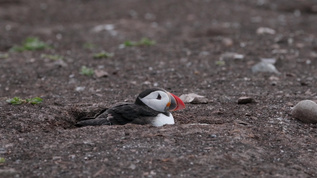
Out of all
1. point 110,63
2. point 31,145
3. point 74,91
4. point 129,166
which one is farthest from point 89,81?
point 129,166

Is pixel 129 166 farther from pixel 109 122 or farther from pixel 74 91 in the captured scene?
pixel 74 91

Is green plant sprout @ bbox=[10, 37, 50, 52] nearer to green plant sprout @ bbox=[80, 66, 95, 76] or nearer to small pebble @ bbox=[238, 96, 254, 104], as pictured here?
green plant sprout @ bbox=[80, 66, 95, 76]

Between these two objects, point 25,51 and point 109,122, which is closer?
point 109,122

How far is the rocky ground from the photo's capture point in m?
4.31

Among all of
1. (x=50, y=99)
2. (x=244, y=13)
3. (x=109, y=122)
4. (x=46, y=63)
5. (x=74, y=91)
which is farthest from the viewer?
(x=244, y=13)

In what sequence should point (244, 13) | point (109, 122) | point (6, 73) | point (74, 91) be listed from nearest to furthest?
point (109, 122) < point (74, 91) < point (6, 73) < point (244, 13)

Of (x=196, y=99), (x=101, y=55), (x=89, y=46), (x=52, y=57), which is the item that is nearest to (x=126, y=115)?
(x=196, y=99)

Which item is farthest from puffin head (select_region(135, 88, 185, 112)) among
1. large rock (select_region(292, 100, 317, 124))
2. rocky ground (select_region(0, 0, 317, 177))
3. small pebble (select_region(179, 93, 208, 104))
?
large rock (select_region(292, 100, 317, 124))

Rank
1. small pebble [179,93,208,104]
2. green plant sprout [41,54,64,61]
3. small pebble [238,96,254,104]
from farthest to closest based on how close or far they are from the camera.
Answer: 1. green plant sprout [41,54,64,61]
2. small pebble [179,93,208,104]
3. small pebble [238,96,254,104]

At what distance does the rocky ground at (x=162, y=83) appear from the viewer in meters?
4.31

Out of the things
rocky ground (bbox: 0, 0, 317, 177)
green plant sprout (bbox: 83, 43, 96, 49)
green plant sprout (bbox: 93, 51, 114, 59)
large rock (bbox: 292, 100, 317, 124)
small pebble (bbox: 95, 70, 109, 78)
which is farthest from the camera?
green plant sprout (bbox: 83, 43, 96, 49)

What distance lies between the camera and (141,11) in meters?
13.3

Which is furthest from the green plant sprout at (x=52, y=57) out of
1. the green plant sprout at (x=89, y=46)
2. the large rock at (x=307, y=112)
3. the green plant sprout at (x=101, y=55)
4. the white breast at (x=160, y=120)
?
the large rock at (x=307, y=112)

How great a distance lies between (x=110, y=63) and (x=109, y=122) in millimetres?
3496
